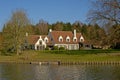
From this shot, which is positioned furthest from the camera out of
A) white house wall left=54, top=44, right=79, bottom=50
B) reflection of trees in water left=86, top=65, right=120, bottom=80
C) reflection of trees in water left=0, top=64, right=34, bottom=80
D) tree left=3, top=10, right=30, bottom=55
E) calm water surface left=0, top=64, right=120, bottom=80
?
white house wall left=54, top=44, right=79, bottom=50

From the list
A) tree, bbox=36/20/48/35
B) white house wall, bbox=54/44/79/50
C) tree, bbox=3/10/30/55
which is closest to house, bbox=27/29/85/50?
white house wall, bbox=54/44/79/50

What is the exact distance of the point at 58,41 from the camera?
95625mm

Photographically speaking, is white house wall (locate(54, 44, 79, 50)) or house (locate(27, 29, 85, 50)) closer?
house (locate(27, 29, 85, 50))

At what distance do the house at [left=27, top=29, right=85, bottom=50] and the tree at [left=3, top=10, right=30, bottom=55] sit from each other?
73.2ft

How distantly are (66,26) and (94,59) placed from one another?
82.9 m

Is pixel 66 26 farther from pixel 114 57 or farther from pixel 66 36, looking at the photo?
pixel 114 57

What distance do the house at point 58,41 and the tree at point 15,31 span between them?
878 inches

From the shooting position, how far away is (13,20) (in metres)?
70.9

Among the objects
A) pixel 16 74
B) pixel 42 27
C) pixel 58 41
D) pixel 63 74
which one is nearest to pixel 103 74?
pixel 63 74

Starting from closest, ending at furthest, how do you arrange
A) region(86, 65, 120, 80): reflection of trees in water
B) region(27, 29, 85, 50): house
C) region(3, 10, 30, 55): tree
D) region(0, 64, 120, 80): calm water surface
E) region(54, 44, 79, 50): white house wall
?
region(86, 65, 120, 80): reflection of trees in water → region(0, 64, 120, 80): calm water surface → region(3, 10, 30, 55): tree → region(27, 29, 85, 50): house → region(54, 44, 79, 50): white house wall

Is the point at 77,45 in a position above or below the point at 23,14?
below

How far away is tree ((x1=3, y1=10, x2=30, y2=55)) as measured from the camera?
70125 millimetres

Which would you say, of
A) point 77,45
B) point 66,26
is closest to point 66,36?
point 77,45

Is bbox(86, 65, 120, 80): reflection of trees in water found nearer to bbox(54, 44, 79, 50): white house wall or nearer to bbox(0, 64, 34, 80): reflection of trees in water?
bbox(0, 64, 34, 80): reflection of trees in water
